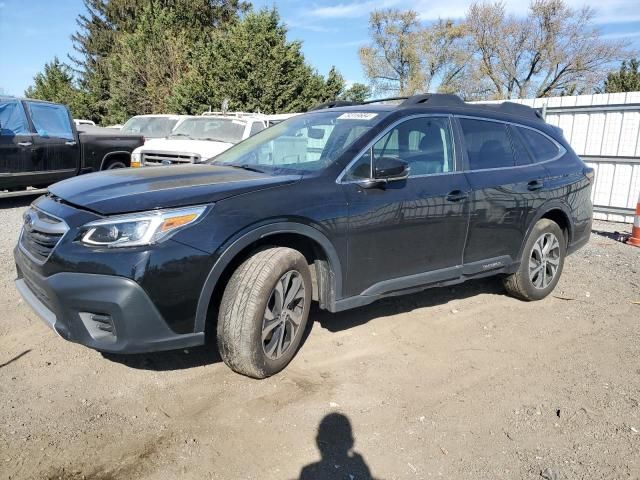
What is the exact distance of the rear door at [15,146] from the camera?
8750 millimetres

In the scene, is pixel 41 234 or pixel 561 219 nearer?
pixel 41 234

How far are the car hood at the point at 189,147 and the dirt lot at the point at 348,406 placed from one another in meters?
5.30

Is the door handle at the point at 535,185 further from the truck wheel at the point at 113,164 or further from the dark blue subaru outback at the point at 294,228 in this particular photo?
the truck wheel at the point at 113,164

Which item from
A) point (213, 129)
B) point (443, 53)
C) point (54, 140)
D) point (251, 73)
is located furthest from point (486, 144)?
point (443, 53)

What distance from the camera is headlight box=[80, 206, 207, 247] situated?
112 inches

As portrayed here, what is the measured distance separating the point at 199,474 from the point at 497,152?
12.0ft

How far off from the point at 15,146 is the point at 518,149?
8112 millimetres

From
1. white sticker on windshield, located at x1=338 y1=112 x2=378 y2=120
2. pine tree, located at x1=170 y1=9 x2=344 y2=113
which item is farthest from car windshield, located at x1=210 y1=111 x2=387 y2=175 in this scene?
pine tree, located at x1=170 y1=9 x2=344 y2=113

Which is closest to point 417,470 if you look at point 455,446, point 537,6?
point 455,446

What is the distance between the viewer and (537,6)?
35750mm

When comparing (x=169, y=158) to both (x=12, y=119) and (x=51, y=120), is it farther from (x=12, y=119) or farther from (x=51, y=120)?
(x=12, y=119)

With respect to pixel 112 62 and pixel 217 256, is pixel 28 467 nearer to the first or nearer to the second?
pixel 217 256

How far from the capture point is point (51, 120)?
9586 millimetres

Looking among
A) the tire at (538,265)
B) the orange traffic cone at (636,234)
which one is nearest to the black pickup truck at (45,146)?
the tire at (538,265)
